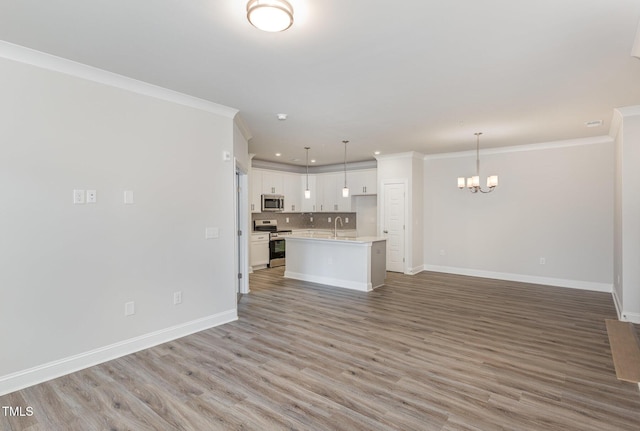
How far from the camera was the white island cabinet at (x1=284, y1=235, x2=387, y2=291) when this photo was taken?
594cm

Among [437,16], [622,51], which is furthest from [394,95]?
[622,51]

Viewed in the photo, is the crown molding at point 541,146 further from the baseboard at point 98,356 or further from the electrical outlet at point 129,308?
the electrical outlet at point 129,308

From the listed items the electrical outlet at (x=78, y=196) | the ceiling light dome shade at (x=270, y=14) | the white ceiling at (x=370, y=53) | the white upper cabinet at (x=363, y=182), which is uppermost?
the white ceiling at (x=370, y=53)

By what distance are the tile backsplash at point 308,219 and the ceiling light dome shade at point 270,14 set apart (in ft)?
22.5

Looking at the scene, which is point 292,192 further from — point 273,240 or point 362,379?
point 362,379

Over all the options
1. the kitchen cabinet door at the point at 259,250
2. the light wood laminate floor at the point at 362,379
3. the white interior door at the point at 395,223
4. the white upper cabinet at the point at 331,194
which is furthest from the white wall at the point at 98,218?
the white upper cabinet at the point at 331,194

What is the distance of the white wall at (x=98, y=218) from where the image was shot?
8.78ft

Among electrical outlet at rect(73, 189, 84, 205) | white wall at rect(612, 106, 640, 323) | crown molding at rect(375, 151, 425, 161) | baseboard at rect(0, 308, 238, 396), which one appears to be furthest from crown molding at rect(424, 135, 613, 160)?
electrical outlet at rect(73, 189, 84, 205)

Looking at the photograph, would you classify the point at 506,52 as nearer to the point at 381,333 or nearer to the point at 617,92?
the point at 617,92

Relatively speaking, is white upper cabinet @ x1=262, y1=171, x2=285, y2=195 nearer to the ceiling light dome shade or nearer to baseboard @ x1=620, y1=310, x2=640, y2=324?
the ceiling light dome shade

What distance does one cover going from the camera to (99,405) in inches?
96.3

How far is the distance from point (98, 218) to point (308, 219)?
23.5ft

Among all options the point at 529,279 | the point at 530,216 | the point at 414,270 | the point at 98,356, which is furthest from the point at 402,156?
the point at 98,356

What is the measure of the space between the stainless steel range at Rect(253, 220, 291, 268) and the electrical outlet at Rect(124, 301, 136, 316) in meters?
4.95
